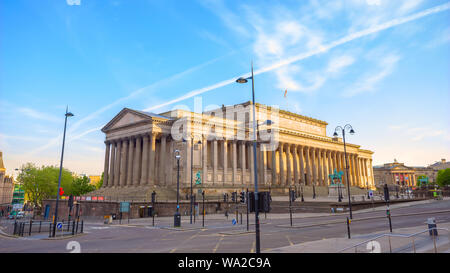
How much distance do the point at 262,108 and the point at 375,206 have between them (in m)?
44.4

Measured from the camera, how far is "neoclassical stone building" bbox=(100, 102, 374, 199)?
6153 centimetres

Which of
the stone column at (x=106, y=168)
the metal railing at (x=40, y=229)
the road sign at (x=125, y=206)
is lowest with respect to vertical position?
the metal railing at (x=40, y=229)

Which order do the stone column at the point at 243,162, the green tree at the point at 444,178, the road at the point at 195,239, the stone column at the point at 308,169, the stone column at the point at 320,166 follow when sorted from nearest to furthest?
the road at the point at 195,239
the stone column at the point at 243,162
the stone column at the point at 308,169
the stone column at the point at 320,166
the green tree at the point at 444,178

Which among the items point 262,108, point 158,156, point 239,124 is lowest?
point 158,156

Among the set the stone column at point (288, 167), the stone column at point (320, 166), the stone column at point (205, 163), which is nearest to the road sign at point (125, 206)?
the stone column at point (205, 163)

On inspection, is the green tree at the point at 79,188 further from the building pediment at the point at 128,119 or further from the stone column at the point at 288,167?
the stone column at the point at 288,167

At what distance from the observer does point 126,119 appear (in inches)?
2635

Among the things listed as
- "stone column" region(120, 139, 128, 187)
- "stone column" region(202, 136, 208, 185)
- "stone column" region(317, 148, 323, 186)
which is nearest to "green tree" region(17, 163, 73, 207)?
"stone column" region(120, 139, 128, 187)

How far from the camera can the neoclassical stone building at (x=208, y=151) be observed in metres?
61.5

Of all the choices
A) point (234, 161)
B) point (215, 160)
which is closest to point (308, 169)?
point (234, 161)

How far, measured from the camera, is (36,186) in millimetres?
82750
